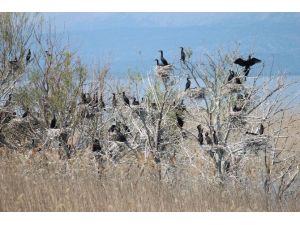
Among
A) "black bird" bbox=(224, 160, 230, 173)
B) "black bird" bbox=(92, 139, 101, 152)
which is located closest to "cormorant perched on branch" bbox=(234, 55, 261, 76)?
"black bird" bbox=(224, 160, 230, 173)

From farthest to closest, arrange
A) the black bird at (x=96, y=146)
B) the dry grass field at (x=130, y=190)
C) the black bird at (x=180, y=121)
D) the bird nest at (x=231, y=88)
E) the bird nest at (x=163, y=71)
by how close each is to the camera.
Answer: the black bird at (x=96, y=146), the black bird at (x=180, y=121), the bird nest at (x=163, y=71), the bird nest at (x=231, y=88), the dry grass field at (x=130, y=190)

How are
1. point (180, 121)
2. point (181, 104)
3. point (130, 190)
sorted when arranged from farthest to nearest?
point (181, 104), point (180, 121), point (130, 190)

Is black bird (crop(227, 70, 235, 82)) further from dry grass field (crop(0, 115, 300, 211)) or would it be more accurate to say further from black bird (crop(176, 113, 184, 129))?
dry grass field (crop(0, 115, 300, 211))

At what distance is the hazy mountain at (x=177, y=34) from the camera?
6.83 meters

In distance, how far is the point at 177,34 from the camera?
7164 mm

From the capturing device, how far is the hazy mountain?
683 cm

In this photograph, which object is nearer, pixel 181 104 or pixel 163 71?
pixel 163 71

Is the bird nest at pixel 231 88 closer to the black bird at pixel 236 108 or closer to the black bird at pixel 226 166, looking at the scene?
the black bird at pixel 236 108

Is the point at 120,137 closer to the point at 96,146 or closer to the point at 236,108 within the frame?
the point at 96,146

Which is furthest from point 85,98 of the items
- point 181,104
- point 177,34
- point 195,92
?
point 195,92

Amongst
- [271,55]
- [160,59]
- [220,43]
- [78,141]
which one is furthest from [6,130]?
[271,55]

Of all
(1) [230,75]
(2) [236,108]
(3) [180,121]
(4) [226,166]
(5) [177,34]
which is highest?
(5) [177,34]

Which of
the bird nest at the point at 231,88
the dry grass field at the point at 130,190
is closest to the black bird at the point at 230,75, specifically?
the bird nest at the point at 231,88

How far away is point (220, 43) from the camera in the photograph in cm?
729
